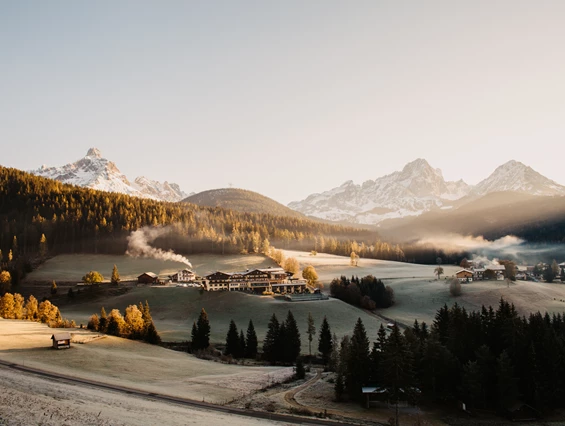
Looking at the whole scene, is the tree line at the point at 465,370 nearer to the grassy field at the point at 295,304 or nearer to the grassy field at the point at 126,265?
the grassy field at the point at 295,304

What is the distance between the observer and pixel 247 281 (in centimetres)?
13988

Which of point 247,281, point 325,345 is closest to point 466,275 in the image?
point 247,281

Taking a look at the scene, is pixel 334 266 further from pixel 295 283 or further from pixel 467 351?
pixel 467 351

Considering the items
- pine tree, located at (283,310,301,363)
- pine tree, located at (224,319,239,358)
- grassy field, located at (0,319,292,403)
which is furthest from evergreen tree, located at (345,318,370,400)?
pine tree, located at (224,319,239,358)

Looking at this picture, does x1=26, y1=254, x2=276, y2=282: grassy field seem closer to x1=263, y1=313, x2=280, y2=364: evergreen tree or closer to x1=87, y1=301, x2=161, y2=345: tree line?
x1=87, y1=301, x2=161, y2=345: tree line

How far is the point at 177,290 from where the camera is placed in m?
128

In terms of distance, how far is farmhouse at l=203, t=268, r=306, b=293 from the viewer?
136375 mm

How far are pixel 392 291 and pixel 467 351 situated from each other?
2909 inches

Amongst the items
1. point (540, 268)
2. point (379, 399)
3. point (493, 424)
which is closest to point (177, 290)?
point (379, 399)

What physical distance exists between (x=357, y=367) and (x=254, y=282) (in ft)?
277

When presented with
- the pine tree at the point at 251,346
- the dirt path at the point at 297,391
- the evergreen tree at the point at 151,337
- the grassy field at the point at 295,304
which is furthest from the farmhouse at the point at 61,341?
the dirt path at the point at 297,391

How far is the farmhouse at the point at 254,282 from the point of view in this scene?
447 ft

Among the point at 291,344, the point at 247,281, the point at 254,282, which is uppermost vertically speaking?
the point at 247,281

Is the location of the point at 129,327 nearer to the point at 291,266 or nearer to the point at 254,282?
the point at 254,282
